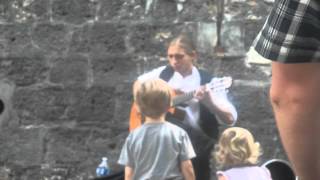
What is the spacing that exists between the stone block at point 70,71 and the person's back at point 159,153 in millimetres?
792

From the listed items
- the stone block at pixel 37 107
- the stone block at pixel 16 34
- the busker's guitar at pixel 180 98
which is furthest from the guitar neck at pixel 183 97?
the stone block at pixel 16 34

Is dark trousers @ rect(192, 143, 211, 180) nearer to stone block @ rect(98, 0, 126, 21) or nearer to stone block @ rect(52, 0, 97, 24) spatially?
stone block @ rect(98, 0, 126, 21)

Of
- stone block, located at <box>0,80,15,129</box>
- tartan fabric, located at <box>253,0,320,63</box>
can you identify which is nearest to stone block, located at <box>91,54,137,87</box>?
stone block, located at <box>0,80,15,129</box>

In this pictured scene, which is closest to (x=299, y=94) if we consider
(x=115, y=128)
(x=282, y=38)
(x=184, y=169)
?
(x=282, y=38)

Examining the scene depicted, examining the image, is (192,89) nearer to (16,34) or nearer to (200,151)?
(200,151)

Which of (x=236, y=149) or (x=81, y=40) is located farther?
(x=81, y=40)

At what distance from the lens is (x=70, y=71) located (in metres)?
5.32

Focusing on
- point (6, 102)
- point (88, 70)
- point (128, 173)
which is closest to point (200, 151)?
point (128, 173)

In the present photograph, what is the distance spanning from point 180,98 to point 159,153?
1.62 feet

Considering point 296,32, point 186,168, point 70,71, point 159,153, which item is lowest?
point 186,168

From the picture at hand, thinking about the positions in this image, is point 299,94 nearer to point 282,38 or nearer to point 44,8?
point 282,38

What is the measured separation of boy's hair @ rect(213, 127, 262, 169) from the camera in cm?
458

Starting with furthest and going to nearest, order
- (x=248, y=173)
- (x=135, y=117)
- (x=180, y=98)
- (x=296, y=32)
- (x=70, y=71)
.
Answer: (x=70, y=71), (x=135, y=117), (x=180, y=98), (x=248, y=173), (x=296, y=32)

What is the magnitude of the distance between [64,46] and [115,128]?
72 centimetres
